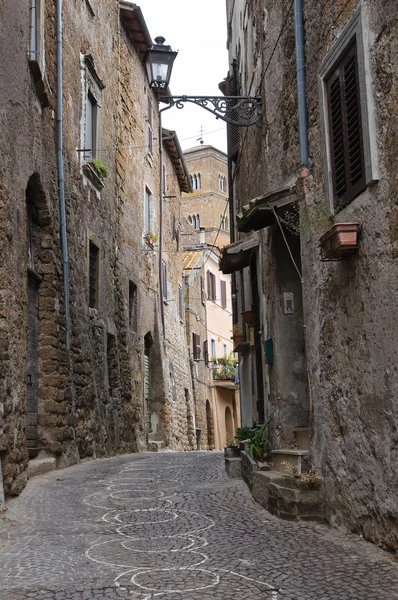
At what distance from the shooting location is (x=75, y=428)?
10.9m

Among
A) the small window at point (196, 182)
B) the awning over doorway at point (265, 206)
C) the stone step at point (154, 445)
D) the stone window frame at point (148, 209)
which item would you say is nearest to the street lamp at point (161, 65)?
the awning over doorway at point (265, 206)

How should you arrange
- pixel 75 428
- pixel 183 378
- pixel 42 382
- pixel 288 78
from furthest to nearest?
pixel 183 378 → pixel 75 428 → pixel 42 382 → pixel 288 78

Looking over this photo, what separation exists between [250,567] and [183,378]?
19.9 m

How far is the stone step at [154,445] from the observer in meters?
16.9

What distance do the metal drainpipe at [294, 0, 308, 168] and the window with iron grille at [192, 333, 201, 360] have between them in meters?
21.5

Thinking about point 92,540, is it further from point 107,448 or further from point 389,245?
point 107,448

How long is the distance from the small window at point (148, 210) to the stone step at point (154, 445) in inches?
227

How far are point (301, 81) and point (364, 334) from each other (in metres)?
2.71

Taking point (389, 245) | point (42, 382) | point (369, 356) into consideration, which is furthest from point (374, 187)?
point (42, 382)

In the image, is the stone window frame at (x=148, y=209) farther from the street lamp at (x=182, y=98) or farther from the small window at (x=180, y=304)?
the street lamp at (x=182, y=98)

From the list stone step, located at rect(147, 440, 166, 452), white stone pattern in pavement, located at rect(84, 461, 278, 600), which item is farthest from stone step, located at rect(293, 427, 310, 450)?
stone step, located at rect(147, 440, 166, 452)

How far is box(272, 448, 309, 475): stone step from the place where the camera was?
635cm

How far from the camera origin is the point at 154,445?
17.1 m

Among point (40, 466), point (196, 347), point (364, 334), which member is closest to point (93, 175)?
point (40, 466)
